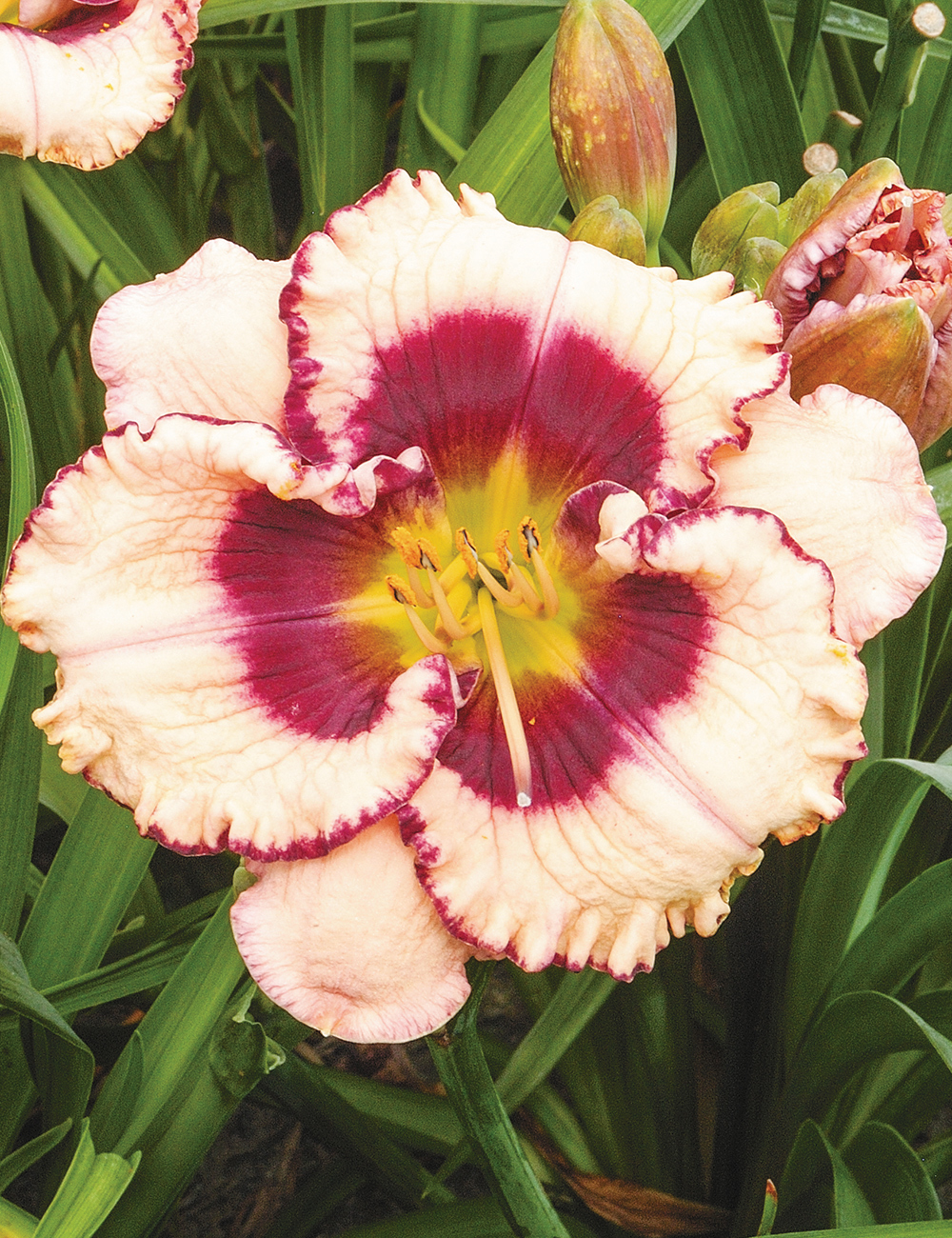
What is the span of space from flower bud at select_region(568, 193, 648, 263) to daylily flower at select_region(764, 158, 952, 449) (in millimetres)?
88

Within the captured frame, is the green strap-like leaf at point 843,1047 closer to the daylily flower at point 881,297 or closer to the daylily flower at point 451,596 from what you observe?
the daylily flower at point 451,596

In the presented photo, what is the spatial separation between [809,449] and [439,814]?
25cm

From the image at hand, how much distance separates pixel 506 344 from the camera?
58 cm

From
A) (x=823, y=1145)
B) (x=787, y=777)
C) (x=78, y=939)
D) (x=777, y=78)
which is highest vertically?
(x=777, y=78)

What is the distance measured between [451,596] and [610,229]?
210mm

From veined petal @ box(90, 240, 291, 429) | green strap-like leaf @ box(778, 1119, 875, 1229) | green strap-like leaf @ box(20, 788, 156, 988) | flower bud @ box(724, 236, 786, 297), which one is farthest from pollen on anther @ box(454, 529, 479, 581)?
green strap-like leaf @ box(778, 1119, 875, 1229)

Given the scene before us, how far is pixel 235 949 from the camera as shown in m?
0.74

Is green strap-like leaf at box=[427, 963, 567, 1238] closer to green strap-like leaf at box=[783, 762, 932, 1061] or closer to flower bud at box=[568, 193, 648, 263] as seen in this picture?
green strap-like leaf at box=[783, 762, 932, 1061]

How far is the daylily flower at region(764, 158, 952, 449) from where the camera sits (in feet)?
1.91

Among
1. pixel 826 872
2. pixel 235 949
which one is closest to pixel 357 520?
pixel 235 949

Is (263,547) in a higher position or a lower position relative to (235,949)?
higher

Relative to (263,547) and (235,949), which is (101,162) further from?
(235,949)

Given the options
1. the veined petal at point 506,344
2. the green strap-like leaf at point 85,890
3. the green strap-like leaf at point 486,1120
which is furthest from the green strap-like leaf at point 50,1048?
the veined petal at point 506,344

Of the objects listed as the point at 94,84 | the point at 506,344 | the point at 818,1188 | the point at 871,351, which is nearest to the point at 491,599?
the point at 506,344
